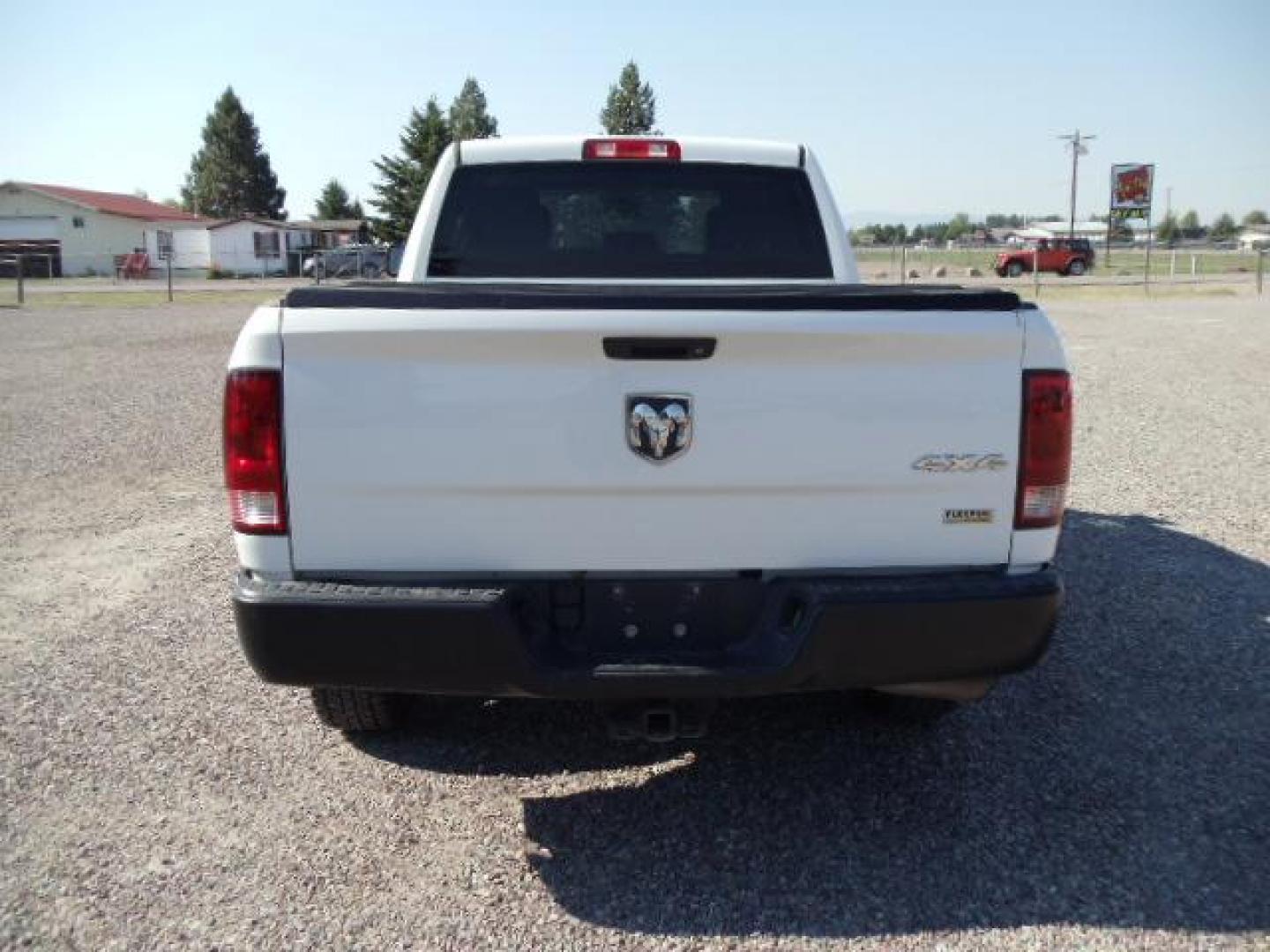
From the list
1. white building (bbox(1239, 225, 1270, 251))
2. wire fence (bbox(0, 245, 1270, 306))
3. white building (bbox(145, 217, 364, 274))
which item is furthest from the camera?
white building (bbox(1239, 225, 1270, 251))

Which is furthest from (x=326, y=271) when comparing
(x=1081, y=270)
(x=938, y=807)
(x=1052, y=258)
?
(x=938, y=807)

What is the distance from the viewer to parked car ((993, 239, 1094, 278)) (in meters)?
46.7

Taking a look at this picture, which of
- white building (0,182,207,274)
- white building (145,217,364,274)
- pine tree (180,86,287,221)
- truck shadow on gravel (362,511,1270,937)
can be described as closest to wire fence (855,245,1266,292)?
truck shadow on gravel (362,511,1270,937)

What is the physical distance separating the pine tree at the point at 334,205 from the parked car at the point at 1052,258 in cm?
6246

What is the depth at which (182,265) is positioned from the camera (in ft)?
198

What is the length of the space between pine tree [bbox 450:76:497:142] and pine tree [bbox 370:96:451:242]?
217cm

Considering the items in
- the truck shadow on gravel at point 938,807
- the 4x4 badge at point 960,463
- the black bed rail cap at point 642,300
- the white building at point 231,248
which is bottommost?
the truck shadow on gravel at point 938,807

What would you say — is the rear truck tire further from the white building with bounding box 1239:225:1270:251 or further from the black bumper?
the white building with bounding box 1239:225:1270:251

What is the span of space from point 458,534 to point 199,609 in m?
2.92

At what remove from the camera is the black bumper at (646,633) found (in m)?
2.73

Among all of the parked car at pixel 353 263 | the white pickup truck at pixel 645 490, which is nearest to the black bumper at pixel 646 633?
the white pickup truck at pixel 645 490

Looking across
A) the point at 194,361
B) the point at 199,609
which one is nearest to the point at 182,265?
the point at 194,361

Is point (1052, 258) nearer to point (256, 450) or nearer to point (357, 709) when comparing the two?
point (357, 709)

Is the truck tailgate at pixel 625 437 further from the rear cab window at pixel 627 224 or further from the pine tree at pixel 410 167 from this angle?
the pine tree at pixel 410 167
